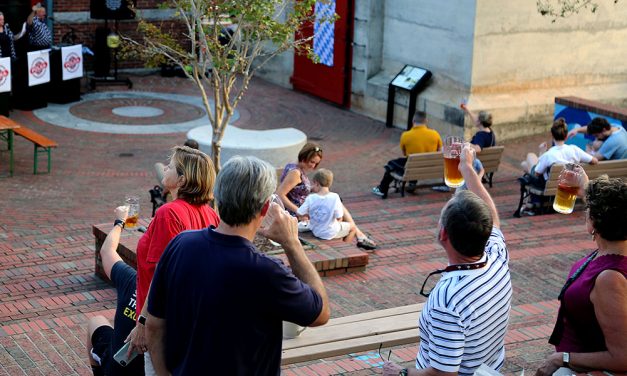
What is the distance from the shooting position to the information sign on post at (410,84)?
17.3 m

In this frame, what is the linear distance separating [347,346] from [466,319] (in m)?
1.90

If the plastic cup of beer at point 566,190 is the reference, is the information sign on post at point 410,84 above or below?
below

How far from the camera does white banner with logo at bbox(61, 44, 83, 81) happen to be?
18375 mm

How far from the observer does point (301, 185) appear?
10.4 metres

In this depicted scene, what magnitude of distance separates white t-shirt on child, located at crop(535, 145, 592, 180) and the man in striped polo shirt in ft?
27.3

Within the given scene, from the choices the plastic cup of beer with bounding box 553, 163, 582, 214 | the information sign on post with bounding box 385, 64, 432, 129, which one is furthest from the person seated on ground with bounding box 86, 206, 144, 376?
the information sign on post with bounding box 385, 64, 432, 129

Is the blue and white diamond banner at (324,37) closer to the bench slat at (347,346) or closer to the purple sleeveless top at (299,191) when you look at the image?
the purple sleeveless top at (299,191)

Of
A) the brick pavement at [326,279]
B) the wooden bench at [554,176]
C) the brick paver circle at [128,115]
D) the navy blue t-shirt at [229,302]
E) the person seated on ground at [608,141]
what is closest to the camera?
the navy blue t-shirt at [229,302]

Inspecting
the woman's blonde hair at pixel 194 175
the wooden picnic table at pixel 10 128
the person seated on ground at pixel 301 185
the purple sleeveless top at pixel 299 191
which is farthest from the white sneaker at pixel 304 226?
the wooden picnic table at pixel 10 128

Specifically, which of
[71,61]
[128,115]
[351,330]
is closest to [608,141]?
[351,330]

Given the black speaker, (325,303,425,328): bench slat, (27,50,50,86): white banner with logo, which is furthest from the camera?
→ the black speaker

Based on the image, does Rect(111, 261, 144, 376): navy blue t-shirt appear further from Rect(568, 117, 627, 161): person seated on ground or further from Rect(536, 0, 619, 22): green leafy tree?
Rect(536, 0, 619, 22): green leafy tree

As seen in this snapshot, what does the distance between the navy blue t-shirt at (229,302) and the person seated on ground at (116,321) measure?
52.8 inches

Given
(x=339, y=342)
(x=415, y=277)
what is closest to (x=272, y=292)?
(x=339, y=342)
